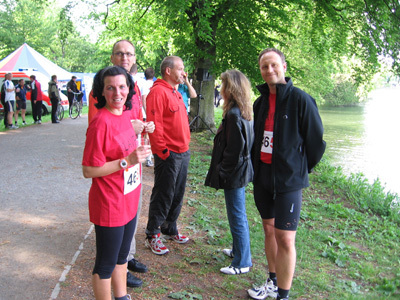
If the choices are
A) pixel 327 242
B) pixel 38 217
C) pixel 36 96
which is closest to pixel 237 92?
pixel 327 242

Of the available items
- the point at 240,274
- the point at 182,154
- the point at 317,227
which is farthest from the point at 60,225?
the point at 317,227

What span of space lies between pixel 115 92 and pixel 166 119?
5.34ft

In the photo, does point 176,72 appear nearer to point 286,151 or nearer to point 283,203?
point 286,151

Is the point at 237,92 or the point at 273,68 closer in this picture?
the point at 273,68

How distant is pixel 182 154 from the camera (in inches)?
164

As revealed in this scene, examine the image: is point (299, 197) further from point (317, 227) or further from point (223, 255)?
point (317, 227)

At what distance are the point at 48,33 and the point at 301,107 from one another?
41.3 metres

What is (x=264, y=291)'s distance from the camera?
3.44m

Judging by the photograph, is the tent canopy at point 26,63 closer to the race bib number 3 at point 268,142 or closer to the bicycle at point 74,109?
the bicycle at point 74,109

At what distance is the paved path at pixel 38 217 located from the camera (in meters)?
3.44

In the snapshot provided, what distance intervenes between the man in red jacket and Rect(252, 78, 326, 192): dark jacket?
4.39ft

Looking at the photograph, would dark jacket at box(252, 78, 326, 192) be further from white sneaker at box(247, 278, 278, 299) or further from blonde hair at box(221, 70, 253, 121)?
white sneaker at box(247, 278, 278, 299)

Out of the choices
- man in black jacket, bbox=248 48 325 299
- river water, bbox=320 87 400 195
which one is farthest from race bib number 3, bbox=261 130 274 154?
river water, bbox=320 87 400 195

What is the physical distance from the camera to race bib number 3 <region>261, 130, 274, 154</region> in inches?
124
